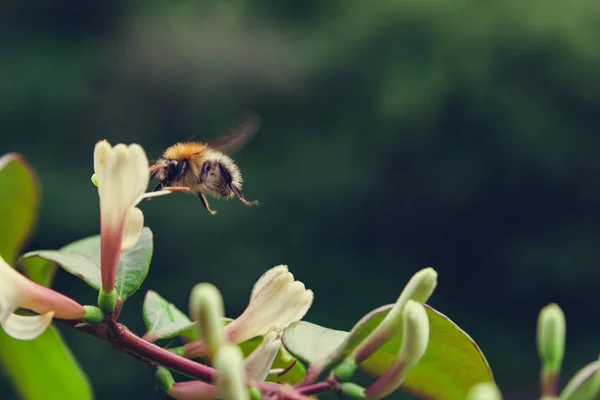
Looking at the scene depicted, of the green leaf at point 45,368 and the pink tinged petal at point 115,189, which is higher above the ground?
the pink tinged petal at point 115,189

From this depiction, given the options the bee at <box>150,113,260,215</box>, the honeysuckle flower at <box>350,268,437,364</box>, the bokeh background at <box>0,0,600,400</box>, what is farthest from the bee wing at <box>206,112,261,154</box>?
the bokeh background at <box>0,0,600,400</box>

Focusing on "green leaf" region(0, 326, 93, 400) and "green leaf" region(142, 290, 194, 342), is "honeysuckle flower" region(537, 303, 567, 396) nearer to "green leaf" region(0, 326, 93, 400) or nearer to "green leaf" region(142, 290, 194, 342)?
"green leaf" region(142, 290, 194, 342)

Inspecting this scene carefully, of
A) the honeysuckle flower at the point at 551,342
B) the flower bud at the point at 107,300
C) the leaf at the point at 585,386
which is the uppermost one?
the honeysuckle flower at the point at 551,342

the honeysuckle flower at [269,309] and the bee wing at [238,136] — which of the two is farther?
the bee wing at [238,136]

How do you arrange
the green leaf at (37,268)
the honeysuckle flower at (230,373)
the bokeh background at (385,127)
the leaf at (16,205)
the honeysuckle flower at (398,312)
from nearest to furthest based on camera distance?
the honeysuckle flower at (230,373)
the honeysuckle flower at (398,312)
the green leaf at (37,268)
the leaf at (16,205)
the bokeh background at (385,127)

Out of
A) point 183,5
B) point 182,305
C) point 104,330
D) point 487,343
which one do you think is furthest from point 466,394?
point 183,5

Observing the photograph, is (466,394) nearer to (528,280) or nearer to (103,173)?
(103,173)

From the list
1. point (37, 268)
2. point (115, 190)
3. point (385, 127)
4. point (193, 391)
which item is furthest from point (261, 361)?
point (385, 127)

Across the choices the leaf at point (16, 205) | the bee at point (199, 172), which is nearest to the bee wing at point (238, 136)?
the bee at point (199, 172)

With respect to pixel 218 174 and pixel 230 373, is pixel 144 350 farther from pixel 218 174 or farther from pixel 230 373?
pixel 218 174

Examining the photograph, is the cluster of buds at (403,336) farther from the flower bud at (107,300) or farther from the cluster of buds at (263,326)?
the flower bud at (107,300)
